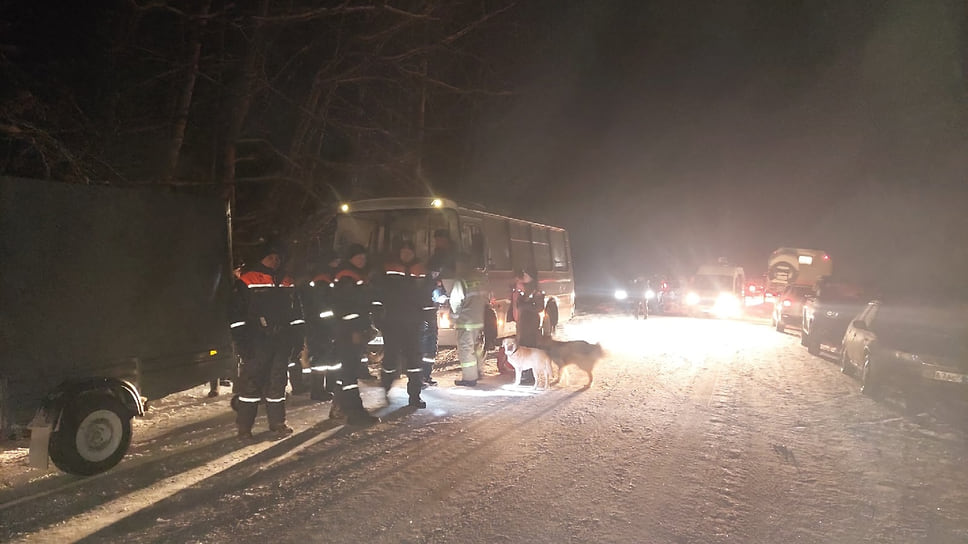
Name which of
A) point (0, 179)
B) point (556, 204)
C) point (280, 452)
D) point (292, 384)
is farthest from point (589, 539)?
point (556, 204)

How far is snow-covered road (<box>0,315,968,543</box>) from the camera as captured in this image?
14.8 feet

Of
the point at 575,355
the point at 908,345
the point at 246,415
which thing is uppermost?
the point at 908,345

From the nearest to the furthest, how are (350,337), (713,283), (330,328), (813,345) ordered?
1. (350,337)
2. (330,328)
3. (813,345)
4. (713,283)

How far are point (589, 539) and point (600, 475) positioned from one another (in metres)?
1.33

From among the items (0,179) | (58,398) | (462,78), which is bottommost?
(58,398)

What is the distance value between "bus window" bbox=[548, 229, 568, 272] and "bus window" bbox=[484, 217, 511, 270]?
333cm

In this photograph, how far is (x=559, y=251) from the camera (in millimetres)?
16141

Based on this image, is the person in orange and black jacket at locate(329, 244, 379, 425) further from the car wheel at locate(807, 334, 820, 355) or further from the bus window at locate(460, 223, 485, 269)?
the car wheel at locate(807, 334, 820, 355)

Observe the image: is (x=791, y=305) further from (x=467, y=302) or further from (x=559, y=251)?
(x=467, y=302)

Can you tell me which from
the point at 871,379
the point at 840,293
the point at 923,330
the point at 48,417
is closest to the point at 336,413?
the point at 48,417

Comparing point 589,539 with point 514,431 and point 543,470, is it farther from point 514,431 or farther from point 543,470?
point 514,431

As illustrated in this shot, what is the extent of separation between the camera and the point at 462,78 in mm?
17891

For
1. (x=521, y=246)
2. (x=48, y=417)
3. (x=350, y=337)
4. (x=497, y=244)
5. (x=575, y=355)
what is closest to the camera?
(x=48, y=417)

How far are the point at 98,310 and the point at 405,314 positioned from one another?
10.8 ft
